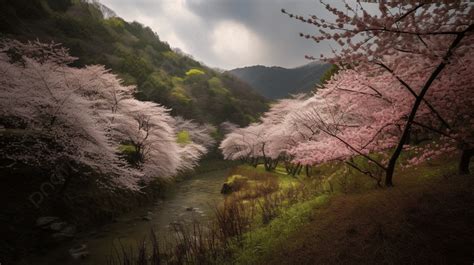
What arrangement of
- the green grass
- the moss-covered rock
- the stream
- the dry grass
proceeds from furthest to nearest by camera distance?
the moss-covered rock, the stream, the green grass, the dry grass

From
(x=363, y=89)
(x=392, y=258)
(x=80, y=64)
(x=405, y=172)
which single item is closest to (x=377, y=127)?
(x=363, y=89)

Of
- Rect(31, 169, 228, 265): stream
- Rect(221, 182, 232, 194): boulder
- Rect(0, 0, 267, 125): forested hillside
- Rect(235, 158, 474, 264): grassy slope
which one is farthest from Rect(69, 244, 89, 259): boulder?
Rect(0, 0, 267, 125): forested hillside

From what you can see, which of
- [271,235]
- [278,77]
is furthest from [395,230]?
[278,77]

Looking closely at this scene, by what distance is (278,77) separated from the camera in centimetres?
16950

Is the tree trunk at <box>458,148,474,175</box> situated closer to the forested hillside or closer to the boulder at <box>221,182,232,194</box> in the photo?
the boulder at <box>221,182,232,194</box>

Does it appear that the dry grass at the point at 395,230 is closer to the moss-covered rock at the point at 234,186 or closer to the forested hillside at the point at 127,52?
the moss-covered rock at the point at 234,186

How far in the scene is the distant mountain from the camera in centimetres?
15350

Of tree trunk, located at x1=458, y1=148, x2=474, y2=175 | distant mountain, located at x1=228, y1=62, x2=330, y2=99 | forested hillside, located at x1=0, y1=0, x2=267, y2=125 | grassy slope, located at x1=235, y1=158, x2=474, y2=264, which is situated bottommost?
grassy slope, located at x1=235, y1=158, x2=474, y2=264

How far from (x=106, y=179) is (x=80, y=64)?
18.8 metres

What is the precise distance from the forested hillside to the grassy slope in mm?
26588

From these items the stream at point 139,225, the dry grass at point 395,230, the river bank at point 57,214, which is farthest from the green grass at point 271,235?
the river bank at point 57,214

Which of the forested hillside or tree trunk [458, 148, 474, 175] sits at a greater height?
the forested hillside

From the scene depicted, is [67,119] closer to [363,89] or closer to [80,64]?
[363,89]

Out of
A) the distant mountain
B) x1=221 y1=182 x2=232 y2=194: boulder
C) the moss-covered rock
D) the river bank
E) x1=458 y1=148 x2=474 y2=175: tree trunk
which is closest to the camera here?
x1=458 y1=148 x2=474 y2=175: tree trunk
